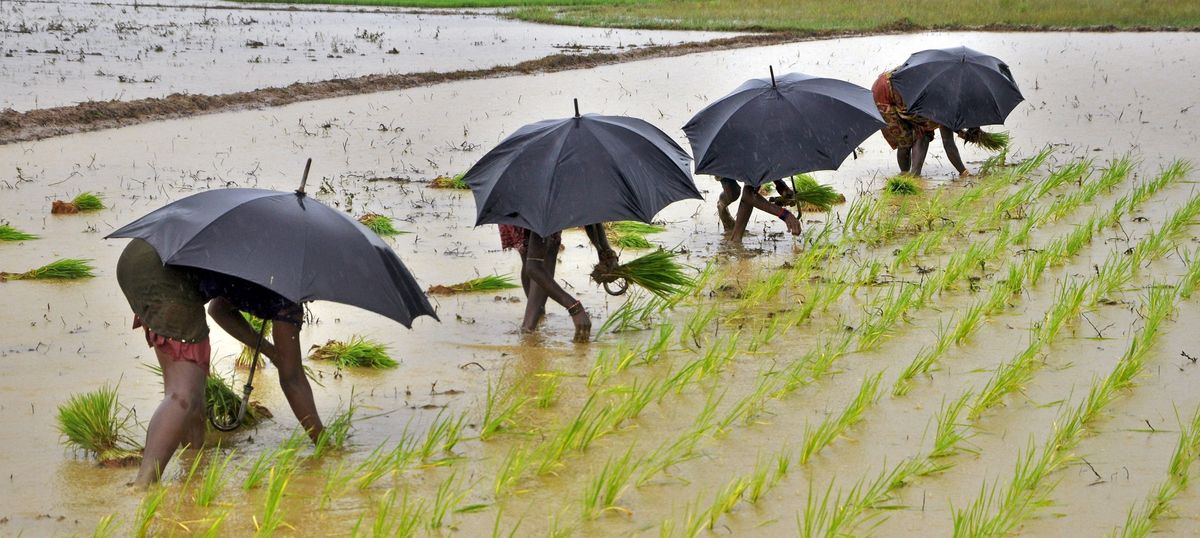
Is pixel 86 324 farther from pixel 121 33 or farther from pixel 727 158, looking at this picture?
pixel 121 33

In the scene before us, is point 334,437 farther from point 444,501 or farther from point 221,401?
point 444,501

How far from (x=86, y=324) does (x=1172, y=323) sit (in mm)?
5020

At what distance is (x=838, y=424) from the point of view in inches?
178

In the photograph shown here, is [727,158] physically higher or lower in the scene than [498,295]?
higher

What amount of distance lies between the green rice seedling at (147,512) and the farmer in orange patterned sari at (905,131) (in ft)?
23.4

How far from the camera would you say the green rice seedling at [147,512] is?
3475 millimetres

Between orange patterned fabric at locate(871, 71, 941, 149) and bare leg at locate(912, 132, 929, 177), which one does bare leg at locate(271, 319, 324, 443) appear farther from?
bare leg at locate(912, 132, 929, 177)

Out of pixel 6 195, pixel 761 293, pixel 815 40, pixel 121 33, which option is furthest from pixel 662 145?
pixel 121 33

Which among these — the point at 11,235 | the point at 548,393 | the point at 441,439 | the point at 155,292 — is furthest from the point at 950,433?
the point at 11,235

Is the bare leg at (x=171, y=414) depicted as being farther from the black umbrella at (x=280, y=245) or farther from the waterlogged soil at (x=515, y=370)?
the black umbrella at (x=280, y=245)

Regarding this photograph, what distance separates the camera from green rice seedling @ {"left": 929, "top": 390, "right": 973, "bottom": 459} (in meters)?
4.33

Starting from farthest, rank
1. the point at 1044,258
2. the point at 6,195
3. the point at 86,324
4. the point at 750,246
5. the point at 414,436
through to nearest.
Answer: the point at 6,195, the point at 750,246, the point at 1044,258, the point at 86,324, the point at 414,436

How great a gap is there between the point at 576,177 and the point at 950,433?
1.88 meters

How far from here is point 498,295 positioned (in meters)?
6.68
